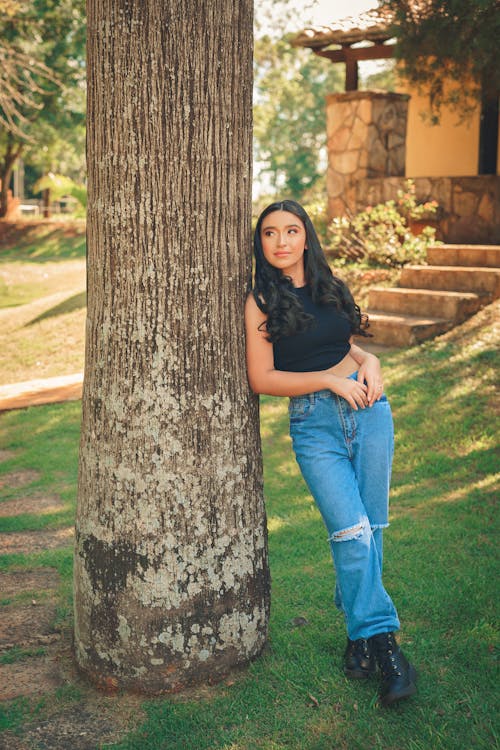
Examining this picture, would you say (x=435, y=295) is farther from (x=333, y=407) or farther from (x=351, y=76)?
(x=351, y=76)

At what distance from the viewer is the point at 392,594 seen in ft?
13.0

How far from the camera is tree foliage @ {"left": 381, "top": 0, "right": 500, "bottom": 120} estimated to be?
31.2ft

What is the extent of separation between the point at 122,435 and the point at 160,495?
0.89ft

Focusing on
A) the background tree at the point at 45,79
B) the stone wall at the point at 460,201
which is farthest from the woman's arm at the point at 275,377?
the background tree at the point at 45,79

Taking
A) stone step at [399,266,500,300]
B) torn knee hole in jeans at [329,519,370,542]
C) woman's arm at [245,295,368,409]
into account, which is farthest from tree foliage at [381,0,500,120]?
torn knee hole in jeans at [329,519,370,542]

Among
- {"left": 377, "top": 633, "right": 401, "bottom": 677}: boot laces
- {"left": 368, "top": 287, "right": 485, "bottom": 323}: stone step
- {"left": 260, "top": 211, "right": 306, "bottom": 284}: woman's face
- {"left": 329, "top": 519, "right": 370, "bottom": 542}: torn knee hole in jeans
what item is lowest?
{"left": 377, "top": 633, "right": 401, "bottom": 677}: boot laces

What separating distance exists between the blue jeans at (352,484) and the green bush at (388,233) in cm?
787

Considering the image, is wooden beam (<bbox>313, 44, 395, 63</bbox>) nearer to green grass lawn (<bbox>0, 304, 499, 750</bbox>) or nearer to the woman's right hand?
green grass lawn (<bbox>0, 304, 499, 750</bbox>)

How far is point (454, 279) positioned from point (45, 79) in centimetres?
1571

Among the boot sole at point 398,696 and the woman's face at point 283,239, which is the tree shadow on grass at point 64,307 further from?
the boot sole at point 398,696

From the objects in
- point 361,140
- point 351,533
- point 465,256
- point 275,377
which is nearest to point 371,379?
point 275,377

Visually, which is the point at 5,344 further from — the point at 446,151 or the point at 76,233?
the point at 76,233

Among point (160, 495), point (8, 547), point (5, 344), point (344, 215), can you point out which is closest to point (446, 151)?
point (344, 215)

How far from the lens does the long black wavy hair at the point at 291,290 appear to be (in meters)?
3.09
